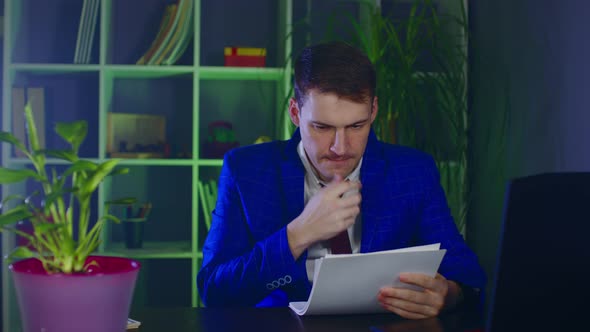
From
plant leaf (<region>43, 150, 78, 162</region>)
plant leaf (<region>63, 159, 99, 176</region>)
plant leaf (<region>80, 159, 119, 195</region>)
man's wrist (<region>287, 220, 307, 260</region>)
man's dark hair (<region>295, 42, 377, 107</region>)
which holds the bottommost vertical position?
man's wrist (<region>287, 220, 307, 260</region>)

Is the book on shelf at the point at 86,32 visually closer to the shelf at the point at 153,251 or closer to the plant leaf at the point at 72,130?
the shelf at the point at 153,251

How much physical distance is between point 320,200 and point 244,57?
66.1 inches

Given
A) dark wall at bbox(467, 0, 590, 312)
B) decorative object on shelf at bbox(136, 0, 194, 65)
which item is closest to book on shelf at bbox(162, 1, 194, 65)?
decorative object on shelf at bbox(136, 0, 194, 65)

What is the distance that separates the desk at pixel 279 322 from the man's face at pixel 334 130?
16.8 inches

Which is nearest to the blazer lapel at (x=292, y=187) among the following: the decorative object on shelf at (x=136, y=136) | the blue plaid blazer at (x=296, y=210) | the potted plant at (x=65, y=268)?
the blue plaid blazer at (x=296, y=210)

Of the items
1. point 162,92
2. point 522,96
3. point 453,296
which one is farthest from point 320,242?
point 162,92

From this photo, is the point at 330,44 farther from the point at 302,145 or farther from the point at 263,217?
the point at 263,217

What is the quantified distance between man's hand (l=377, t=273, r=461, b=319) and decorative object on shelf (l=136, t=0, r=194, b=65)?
1956 mm

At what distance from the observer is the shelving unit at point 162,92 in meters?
3.13

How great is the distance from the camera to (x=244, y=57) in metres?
2.96

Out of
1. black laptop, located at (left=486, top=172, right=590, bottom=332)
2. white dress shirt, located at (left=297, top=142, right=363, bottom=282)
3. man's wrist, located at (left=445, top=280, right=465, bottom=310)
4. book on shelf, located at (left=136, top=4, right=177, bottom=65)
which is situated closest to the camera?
black laptop, located at (left=486, top=172, right=590, bottom=332)

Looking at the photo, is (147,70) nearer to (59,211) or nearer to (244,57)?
(244,57)

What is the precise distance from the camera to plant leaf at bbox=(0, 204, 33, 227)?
0.83 metres

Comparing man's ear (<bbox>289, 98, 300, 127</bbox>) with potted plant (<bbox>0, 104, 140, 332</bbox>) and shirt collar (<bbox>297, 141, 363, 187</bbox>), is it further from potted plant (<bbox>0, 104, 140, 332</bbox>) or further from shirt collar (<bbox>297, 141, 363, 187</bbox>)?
potted plant (<bbox>0, 104, 140, 332</bbox>)
